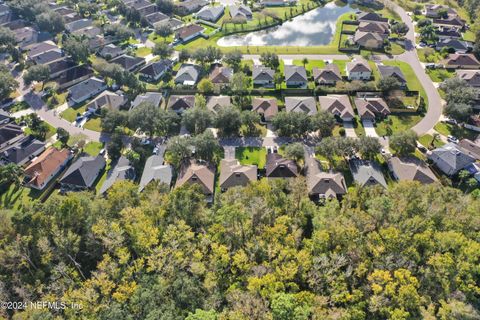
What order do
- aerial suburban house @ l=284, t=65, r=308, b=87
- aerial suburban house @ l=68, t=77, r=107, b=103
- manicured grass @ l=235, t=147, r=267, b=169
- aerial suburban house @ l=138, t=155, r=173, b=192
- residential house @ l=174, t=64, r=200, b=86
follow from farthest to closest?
1. residential house @ l=174, t=64, r=200, b=86
2. aerial suburban house @ l=284, t=65, r=308, b=87
3. aerial suburban house @ l=68, t=77, r=107, b=103
4. manicured grass @ l=235, t=147, r=267, b=169
5. aerial suburban house @ l=138, t=155, r=173, b=192

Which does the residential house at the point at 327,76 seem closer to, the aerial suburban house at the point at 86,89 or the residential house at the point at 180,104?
the residential house at the point at 180,104

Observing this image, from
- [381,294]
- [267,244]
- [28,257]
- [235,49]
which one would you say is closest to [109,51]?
[235,49]

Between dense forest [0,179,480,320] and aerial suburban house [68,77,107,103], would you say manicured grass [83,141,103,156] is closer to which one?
aerial suburban house [68,77,107,103]

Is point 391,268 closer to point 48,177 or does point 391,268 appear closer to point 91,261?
point 91,261

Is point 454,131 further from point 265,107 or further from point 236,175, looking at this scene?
point 236,175

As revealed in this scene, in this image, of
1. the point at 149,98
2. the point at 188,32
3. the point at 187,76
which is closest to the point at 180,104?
the point at 149,98

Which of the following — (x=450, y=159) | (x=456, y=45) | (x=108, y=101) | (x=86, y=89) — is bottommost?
(x=450, y=159)

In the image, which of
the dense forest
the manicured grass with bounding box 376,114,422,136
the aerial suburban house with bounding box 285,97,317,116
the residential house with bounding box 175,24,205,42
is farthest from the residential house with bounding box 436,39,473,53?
the residential house with bounding box 175,24,205,42

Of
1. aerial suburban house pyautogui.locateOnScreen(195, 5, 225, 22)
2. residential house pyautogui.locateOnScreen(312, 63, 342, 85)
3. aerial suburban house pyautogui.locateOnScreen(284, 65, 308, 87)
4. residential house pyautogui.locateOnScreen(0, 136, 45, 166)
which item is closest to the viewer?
residential house pyautogui.locateOnScreen(0, 136, 45, 166)
